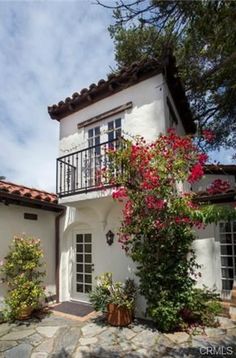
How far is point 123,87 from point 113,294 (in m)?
7.12

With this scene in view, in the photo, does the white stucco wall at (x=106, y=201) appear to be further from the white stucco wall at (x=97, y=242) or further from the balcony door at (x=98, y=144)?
the balcony door at (x=98, y=144)

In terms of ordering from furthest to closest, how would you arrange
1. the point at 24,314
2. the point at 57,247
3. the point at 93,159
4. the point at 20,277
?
the point at 57,247
the point at 93,159
the point at 20,277
the point at 24,314

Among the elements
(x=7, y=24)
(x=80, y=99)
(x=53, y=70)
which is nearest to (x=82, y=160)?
(x=80, y=99)

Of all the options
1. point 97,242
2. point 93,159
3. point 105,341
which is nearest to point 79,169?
point 93,159

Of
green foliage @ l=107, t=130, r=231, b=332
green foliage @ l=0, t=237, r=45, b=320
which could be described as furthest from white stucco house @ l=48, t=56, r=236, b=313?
green foliage @ l=0, t=237, r=45, b=320

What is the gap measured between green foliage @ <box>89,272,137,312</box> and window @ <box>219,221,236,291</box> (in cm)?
331

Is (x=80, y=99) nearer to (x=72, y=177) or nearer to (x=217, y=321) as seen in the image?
(x=72, y=177)

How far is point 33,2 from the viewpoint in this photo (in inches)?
247

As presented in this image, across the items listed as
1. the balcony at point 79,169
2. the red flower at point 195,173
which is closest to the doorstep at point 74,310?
the balcony at point 79,169

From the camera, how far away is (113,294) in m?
8.39

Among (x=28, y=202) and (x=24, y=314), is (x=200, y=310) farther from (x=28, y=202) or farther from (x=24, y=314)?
(x=28, y=202)

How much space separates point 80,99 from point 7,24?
4116mm

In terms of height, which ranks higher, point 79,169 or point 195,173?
point 79,169

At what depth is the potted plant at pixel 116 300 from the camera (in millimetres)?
7949
